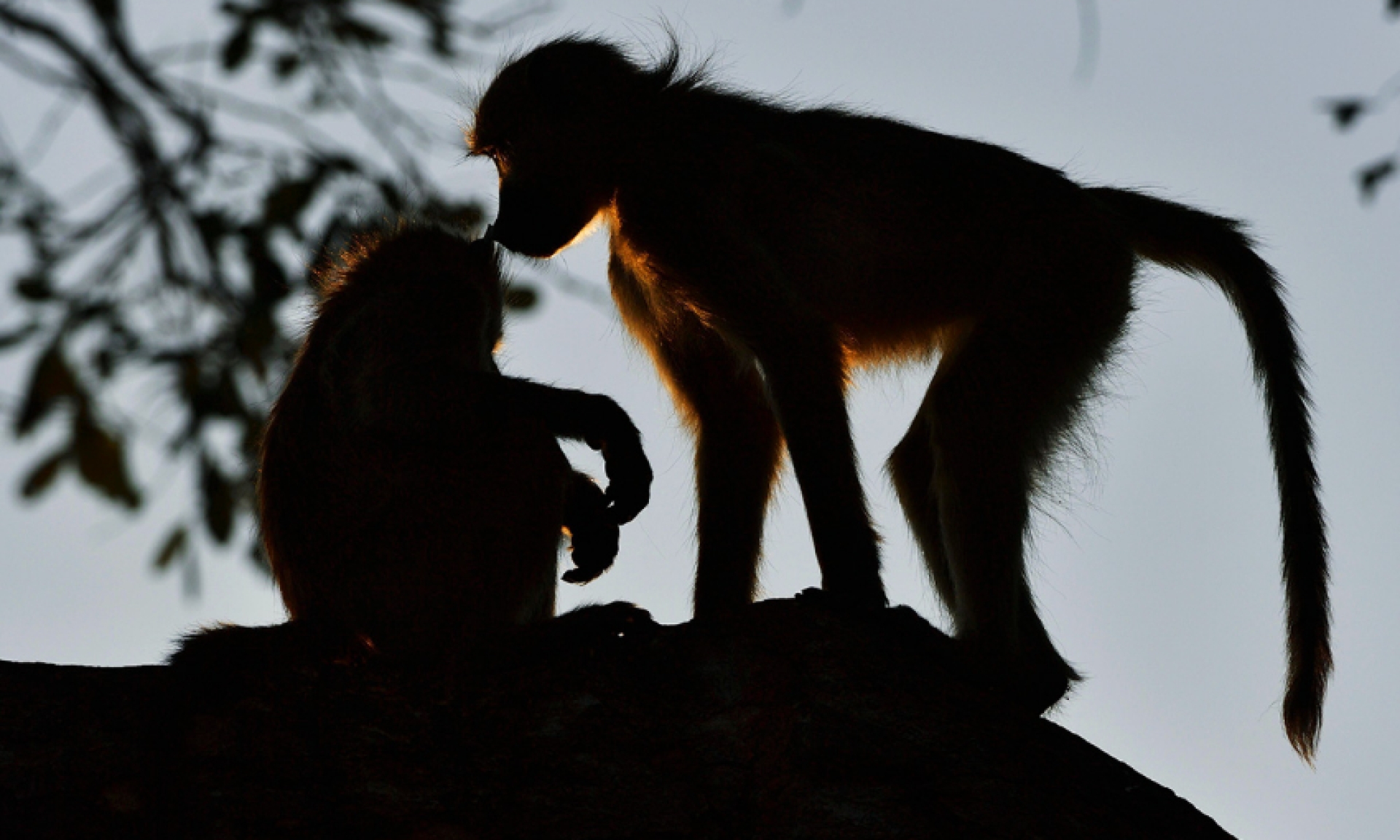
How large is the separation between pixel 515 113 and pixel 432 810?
2.78 metres

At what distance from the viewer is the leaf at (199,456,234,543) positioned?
3.42 metres

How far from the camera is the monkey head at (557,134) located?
441 cm

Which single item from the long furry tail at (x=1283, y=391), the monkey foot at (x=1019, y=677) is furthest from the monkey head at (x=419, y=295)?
the long furry tail at (x=1283, y=391)

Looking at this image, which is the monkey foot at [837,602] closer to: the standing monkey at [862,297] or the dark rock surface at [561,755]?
the standing monkey at [862,297]

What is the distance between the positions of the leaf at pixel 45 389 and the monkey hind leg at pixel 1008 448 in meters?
2.12

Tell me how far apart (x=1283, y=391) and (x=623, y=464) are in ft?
6.12

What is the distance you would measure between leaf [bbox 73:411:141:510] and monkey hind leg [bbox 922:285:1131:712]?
199 centimetres

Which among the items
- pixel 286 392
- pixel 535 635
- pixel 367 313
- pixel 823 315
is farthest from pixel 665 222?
pixel 535 635

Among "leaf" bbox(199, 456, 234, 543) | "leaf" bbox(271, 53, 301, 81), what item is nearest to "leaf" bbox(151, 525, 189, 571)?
"leaf" bbox(199, 456, 234, 543)

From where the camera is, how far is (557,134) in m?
4.52

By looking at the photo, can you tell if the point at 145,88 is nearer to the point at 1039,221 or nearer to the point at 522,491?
the point at 522,491

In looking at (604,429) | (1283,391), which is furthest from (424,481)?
(1283,391)

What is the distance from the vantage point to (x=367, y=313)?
3.74 meters

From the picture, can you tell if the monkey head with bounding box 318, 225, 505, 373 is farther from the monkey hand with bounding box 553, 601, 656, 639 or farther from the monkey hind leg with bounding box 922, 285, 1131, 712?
the monkey hind leg with bounding box 922, 285, 1131, 712
